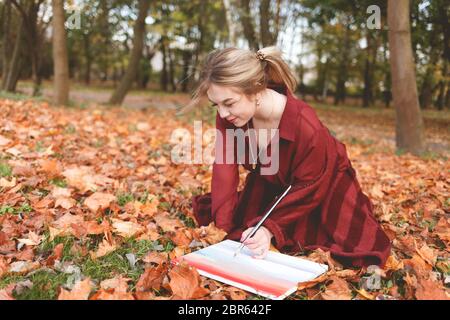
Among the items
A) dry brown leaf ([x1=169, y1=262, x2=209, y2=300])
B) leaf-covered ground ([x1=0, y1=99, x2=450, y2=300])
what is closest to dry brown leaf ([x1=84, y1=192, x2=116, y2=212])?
leaf-covered ground ([x1=0, y1=99, x2=450, y2=300])

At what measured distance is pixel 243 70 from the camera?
2.25m

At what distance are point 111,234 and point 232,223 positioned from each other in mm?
673

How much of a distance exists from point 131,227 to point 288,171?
909 millimetres

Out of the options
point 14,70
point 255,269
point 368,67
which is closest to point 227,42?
point 368,67

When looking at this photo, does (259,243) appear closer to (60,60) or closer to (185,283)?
(185,283)

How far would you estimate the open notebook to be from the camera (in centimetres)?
200

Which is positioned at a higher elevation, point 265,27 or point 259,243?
point 265,27

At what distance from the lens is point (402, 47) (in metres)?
6.21

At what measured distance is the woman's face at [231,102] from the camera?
2.25 m

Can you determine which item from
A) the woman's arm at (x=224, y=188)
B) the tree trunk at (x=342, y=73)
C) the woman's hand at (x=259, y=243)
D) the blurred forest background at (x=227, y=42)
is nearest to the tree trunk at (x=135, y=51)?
the blurred forest background at (x=227, y=42)

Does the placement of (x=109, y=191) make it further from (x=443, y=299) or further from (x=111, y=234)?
(x=443, y=299)

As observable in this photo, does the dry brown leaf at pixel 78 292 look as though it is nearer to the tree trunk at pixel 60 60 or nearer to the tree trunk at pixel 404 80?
the tree trunk at pixel 404 80
